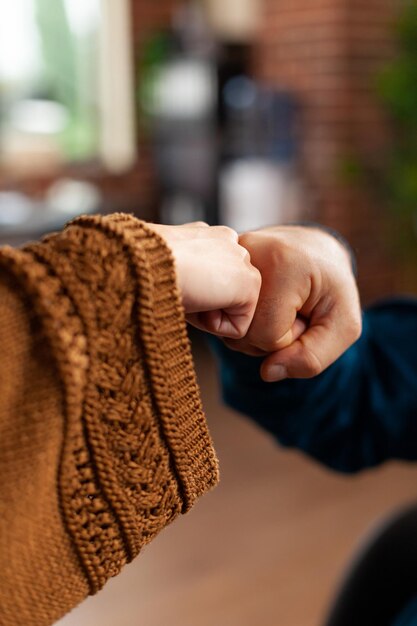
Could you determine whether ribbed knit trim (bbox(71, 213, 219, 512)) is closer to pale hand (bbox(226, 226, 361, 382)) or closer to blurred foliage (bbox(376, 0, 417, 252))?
pale hand (bbox(226, 226, 361, 382))

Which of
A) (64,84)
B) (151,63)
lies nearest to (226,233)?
(151,63)

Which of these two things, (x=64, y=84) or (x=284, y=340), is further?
(x=64, y=84)

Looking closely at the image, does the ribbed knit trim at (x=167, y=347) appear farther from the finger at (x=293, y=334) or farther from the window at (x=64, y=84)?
the window at (x=64, y=84)

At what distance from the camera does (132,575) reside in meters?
2.06

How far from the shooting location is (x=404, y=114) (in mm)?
3465

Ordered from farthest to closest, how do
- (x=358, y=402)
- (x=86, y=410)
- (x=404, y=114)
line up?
(x=404, y=114) → (x=358, y=402) → (x=86, y=410)

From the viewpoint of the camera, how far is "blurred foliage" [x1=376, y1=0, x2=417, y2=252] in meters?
3.34

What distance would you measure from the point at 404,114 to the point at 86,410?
128 inches

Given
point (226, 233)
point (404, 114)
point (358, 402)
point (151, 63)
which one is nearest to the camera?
point (226, 233)

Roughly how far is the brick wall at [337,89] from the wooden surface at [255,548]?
1516 mm

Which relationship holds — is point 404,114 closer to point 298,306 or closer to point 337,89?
point 337,89

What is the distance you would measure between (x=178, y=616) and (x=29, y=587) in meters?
1.53

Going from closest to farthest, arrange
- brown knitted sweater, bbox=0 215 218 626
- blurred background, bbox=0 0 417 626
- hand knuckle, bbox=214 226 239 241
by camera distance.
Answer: brown knitted sweater, bbox=0 215 218 626
hand knuckle, bbox=214 226 239 241
blurred background, bbox=0 0 417 626

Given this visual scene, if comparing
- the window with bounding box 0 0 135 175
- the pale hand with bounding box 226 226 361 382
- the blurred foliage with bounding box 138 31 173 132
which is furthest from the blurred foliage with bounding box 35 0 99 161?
the pale hand with bounding box 226 226 361 382
